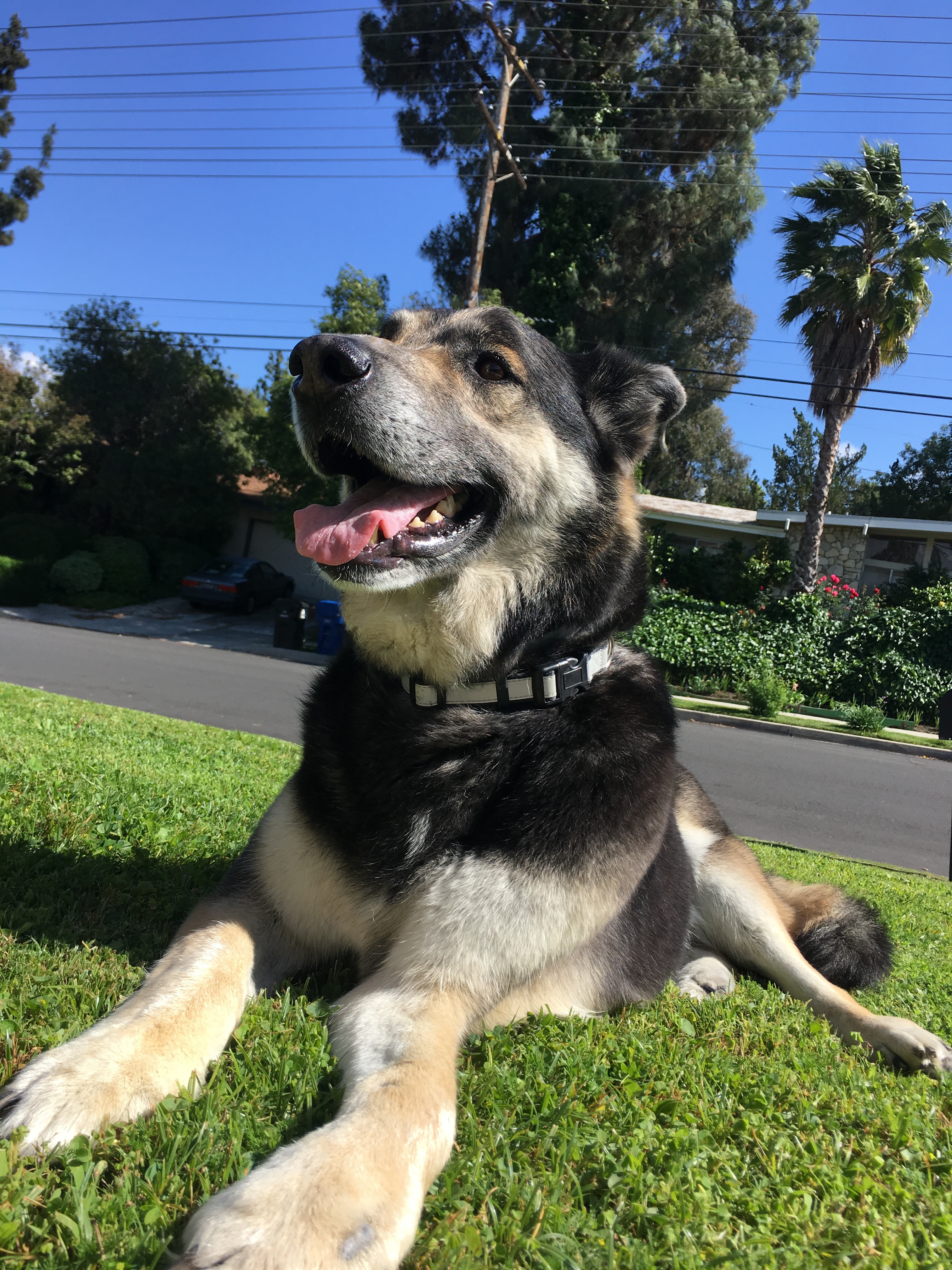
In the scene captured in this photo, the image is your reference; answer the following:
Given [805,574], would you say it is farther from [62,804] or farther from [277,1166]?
[277,1166]

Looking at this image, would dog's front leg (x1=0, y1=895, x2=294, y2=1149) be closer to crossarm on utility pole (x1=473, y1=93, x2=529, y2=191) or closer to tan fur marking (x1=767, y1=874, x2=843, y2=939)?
tan fur marking (x1=767, y1=874, x2=843, y2=939)

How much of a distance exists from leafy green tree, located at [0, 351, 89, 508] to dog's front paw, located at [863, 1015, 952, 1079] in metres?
33.5

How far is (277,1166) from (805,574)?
78.3 ft

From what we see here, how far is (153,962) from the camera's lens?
2523 mm

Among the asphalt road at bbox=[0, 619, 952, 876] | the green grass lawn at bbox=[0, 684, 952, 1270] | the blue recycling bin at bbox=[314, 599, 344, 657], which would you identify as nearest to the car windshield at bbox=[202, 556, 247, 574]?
the blue recycling bin at bbox=[314, 599, 344, 657]

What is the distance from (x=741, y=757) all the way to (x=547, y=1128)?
37.9 feet

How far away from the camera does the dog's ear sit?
3137mm

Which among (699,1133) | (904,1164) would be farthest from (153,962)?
(904,1164)

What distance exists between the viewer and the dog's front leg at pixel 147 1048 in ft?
5.50

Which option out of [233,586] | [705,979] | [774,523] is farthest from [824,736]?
[233,586]

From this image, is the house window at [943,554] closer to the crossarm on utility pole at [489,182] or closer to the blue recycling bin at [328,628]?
the crossarm on utility pole at [489,182]

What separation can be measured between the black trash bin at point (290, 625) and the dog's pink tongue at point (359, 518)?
67.4ft

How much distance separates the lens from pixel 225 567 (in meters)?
29.8

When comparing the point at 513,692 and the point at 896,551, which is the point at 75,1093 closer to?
the point at 513,692
